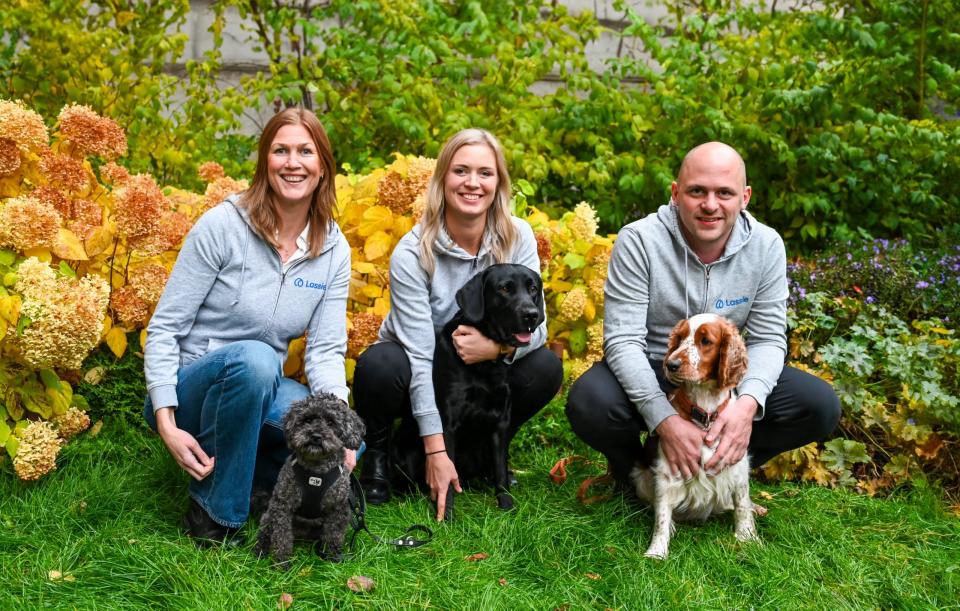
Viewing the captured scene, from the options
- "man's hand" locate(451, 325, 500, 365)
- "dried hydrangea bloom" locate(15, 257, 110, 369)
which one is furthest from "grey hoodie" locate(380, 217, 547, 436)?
"dried hydrangea bloom" locate(15, 257, 110, 369)

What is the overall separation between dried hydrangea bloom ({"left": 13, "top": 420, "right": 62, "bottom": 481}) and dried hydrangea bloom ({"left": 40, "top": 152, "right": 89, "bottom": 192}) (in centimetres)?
99

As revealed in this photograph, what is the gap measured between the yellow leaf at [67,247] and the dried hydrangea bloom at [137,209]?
0.17 meters

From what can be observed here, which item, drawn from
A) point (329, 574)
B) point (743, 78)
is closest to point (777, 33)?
point (743, 78)

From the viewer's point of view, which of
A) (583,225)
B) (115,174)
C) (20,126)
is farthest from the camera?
(583,225)

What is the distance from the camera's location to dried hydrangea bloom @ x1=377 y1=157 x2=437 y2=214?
405cm

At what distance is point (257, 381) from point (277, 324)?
38cm

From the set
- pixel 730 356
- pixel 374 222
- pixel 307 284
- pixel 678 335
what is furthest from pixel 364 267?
pixel 730 356

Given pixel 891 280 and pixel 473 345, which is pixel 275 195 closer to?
pixel 473 345

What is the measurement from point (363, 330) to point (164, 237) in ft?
3.06

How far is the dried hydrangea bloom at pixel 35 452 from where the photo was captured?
3100mm

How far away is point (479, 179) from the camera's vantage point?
3.23 metres

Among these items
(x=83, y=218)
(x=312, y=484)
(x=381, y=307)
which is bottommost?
(x=312, y=484)

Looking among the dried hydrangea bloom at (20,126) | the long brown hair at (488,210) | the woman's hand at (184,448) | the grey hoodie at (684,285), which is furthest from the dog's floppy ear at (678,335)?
the dried hydrangea bloom at (20,126)

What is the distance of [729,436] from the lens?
2.83 metres
